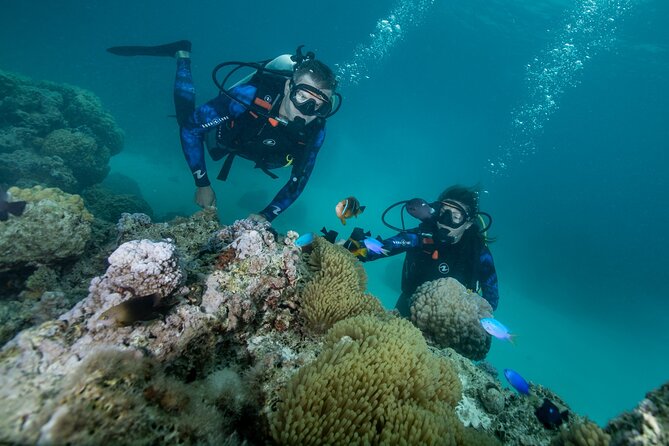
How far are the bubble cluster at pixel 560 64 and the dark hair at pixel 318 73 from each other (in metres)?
29.4

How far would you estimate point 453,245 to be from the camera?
7.13 metres

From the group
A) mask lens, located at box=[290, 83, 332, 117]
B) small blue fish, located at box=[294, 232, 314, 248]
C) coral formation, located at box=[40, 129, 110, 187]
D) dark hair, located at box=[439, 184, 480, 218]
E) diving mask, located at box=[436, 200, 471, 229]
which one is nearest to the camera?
small blue fish, located at box=[294, 232, 314, 248]

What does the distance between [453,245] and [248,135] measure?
16.3 feet

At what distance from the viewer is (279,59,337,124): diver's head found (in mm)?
5973

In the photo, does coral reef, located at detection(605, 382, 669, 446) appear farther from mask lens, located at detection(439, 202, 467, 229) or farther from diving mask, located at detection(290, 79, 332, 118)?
diving mask, located at detection(290, 79, 332, 118)

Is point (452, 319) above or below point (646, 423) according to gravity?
above

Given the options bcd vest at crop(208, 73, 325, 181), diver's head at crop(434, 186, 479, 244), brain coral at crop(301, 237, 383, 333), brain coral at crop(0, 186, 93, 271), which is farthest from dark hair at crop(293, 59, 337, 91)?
brain coral at crop(0, 186, 93, 271)

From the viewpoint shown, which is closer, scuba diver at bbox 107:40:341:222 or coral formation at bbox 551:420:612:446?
coral formation at bbox 551:420:612:446

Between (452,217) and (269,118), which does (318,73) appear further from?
(452,217)

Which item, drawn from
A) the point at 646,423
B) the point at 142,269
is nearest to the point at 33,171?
the point at 142,269

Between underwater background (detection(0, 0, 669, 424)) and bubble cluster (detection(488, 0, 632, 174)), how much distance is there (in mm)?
190

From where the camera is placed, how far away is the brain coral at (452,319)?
4.53 m

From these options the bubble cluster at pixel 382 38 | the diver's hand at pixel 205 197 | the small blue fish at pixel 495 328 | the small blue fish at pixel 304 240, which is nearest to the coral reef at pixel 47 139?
the diver's hand at pixel 205 197

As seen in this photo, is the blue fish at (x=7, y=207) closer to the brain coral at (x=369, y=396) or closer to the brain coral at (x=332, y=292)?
the brain coral at (x=332, y=292)
